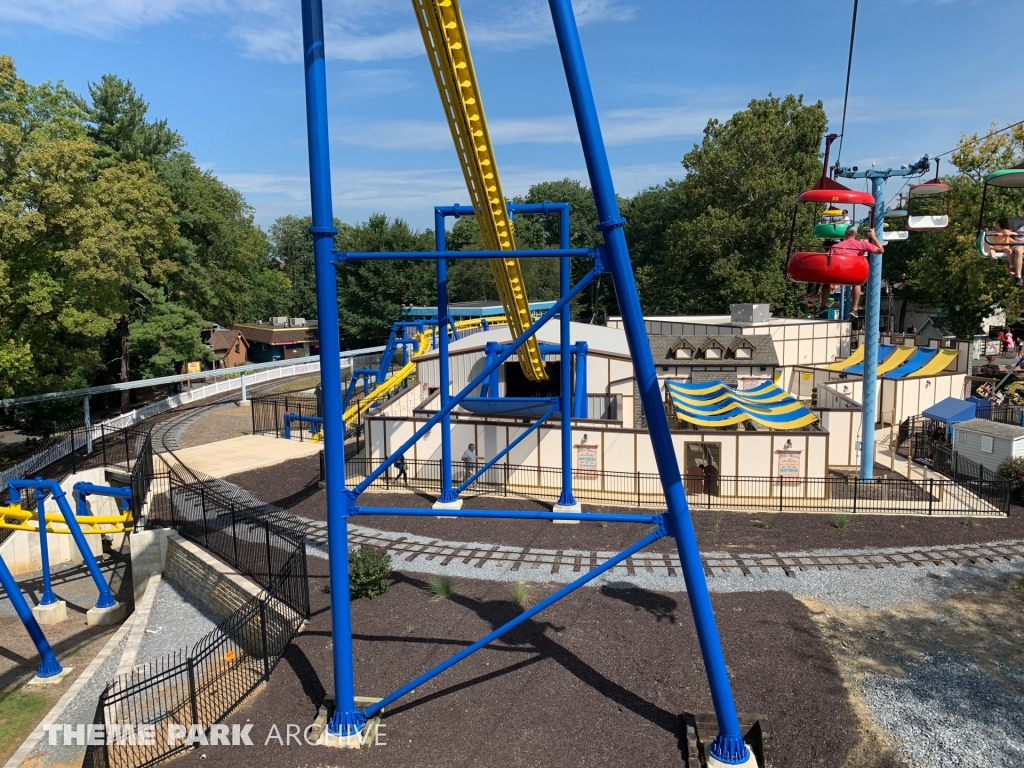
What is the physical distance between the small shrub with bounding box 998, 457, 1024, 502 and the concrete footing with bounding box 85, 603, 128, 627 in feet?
77.6

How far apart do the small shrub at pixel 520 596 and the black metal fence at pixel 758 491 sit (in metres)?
6.53

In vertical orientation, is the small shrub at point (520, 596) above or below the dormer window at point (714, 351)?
below

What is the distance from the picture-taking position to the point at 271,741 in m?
9.05

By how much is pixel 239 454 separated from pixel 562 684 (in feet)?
62.6

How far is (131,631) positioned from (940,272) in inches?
1895

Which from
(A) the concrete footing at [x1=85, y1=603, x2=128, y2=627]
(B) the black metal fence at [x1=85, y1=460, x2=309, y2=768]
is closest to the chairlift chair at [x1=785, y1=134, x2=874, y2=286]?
(B) the black metal fence at [x1=85, y1=460, x2=309, y2=768]

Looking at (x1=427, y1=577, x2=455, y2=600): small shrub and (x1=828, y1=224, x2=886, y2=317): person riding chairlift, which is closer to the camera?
(x1=828, y1=224, x2=886, y2=317): person riding chairlift

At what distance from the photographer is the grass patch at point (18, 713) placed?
12.7 m

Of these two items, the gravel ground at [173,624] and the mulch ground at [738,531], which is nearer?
the gravel ground at [173,624]

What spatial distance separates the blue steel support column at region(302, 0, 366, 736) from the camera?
7918mm

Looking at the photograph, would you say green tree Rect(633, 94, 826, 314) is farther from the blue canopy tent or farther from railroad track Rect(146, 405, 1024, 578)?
railroad track Rect(146, 405, 1024, 578)

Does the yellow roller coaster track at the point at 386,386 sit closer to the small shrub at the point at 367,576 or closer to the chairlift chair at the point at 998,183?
the small shrub at the point at 367,576

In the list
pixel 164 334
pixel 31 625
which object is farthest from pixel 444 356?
pixel 164 334

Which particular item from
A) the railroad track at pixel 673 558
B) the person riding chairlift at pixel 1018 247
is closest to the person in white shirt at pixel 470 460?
the railroad track at pixel 673 558
